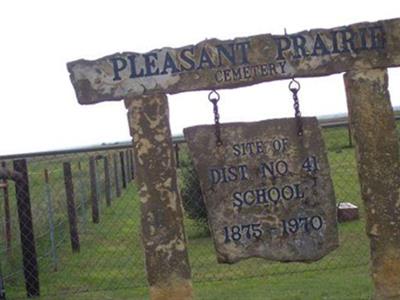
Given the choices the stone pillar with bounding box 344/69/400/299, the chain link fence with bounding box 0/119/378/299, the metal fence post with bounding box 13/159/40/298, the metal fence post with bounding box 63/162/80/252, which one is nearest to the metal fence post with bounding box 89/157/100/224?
the chain link fence with bounding box 0/119/378/299

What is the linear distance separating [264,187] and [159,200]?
2.56ft

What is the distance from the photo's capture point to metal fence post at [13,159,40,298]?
313 inches

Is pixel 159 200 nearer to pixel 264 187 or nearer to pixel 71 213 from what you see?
pixel 264 187

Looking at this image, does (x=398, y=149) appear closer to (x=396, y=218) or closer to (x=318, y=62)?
(x=396, y=218)

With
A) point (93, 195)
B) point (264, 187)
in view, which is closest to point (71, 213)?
point (93, 195)

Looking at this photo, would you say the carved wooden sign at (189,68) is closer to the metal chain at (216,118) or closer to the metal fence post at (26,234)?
the metal chain at (216,118)

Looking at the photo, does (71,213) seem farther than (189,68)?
Yes

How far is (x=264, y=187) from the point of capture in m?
5.37

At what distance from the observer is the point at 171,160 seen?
5281mm

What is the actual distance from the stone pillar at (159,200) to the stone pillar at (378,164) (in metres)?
1.39

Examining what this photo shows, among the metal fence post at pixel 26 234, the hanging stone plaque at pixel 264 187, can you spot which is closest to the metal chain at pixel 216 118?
the hanging stone plaque at pixel 264 187

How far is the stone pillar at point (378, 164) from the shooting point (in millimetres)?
5359

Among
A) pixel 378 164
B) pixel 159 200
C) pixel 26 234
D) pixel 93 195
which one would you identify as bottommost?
pixel 93 195

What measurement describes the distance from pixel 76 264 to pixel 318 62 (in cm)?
589
